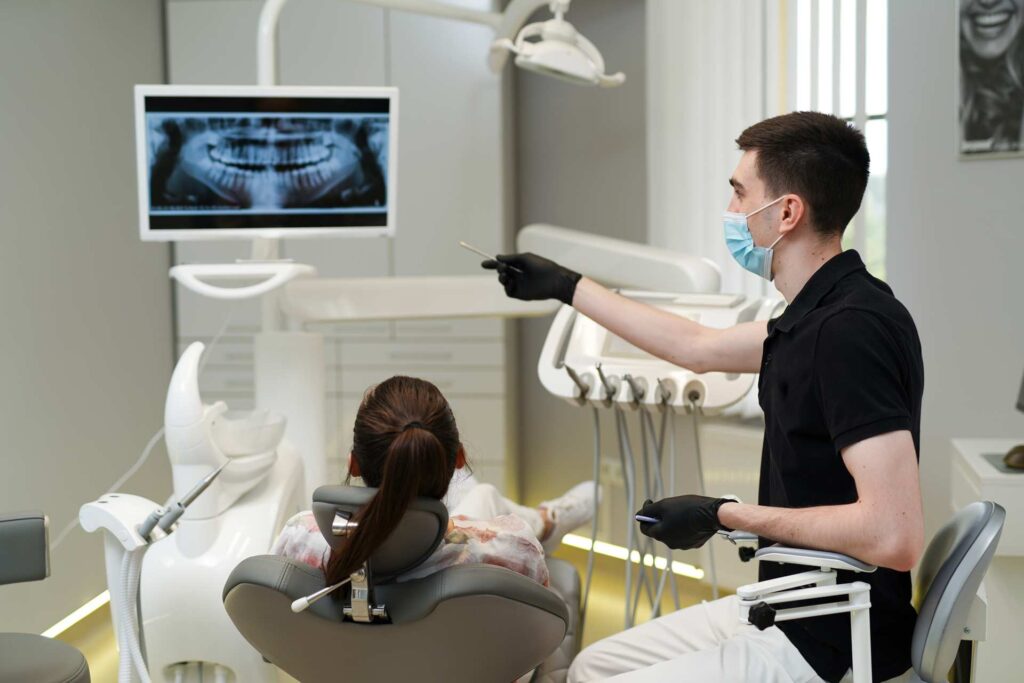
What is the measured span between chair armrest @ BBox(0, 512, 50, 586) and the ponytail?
2.43 ft

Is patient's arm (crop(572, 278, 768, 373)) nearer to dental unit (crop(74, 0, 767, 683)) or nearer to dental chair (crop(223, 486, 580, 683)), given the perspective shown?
dental unit (crop(74, 0, 767, 683))

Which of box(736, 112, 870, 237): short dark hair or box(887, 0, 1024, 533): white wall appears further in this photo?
box(887, 0, 1024, 533): white wall

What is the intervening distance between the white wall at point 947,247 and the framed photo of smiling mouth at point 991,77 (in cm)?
3

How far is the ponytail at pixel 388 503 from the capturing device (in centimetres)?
130

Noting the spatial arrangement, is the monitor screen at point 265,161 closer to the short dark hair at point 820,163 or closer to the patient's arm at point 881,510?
the short dark hair at point 820,163

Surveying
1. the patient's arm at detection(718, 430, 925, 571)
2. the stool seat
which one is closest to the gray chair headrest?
the patient's arm at detection(718, 430, 925, 571)

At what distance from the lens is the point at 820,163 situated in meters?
1.60

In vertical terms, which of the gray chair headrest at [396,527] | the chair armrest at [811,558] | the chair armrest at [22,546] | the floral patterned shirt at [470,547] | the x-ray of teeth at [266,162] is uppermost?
the x-ray of teeth at [266,162]

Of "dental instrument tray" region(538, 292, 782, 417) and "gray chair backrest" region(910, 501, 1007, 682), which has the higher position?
"dental instrument tray" region(538, 292, 782, 417)

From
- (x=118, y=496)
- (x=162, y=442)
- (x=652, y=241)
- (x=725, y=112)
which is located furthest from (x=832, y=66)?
(x=162, y=442)

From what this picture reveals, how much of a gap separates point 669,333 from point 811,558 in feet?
2.75

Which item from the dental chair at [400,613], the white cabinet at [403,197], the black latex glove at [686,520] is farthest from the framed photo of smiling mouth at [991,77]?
the dental chair at [400,613]

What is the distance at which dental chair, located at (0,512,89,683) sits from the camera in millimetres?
1726

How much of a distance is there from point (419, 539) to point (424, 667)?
0.62 ft
